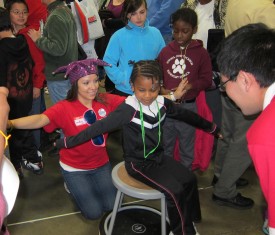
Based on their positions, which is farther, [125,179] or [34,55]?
[34,55]

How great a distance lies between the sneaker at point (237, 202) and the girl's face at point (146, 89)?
1.18 meters

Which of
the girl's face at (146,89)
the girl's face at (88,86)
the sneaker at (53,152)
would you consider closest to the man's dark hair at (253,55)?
the girl's face at (146,89)

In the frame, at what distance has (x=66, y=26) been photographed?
3129mm

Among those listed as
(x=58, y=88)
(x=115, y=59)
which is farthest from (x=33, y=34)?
(x=115, y=59)

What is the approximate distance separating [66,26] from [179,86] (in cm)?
112

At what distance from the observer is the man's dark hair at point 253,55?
4.63ft

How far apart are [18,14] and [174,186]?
7.09 ft

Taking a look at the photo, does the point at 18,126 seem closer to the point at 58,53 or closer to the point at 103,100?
the point at 103,100

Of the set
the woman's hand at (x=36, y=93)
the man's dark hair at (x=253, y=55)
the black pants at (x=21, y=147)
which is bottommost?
the black pants at (x=21, y=147)

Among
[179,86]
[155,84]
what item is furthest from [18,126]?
[179,86]

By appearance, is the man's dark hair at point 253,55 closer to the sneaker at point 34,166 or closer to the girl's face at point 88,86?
the girl's face at point 88,86

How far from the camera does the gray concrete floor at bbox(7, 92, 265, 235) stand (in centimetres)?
270

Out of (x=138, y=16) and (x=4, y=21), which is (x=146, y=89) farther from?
(x=4, y=21)

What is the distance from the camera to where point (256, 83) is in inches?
56.2
